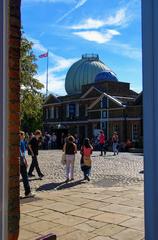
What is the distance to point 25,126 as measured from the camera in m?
57.0

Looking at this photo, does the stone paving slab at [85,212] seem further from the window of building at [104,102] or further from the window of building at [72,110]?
the window of building at [72,110]

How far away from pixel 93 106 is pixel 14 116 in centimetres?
4689

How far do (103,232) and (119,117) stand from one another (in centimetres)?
3892

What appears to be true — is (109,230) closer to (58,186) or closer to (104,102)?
(58,186)

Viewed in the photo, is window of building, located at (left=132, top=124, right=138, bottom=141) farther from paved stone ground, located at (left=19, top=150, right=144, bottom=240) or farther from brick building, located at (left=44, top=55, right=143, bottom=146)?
paved stone ground, located at (left=19, top=150, right=144, bottom=240)

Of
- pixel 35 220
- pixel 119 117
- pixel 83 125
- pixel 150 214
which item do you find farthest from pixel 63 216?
pixel 83 125

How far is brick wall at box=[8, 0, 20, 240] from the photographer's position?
8.58 feet

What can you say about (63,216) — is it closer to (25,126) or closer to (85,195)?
(85,195)

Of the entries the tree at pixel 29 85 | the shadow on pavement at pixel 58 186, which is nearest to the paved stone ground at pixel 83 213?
the shadow on pavement at pixel 58 186

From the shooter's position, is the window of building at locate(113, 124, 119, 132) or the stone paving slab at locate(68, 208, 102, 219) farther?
A: the window of building at locate(113, 124, 119, 132)

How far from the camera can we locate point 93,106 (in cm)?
4944

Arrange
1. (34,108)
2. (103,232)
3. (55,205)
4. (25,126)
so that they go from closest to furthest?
1. (103,232)
2. (55,205)
3. (34,108)
4. (25,126)

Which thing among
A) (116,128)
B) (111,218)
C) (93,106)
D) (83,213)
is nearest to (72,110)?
(93,106)

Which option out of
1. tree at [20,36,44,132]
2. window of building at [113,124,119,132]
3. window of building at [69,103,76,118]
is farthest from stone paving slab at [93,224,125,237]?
window of building at [69,103,76,118]
